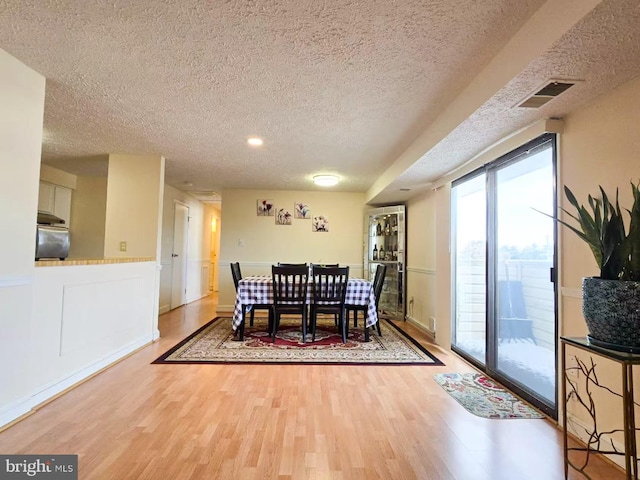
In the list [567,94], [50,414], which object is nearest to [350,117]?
[567,94]

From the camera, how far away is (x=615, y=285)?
1.33 m

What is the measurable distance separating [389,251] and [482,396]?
339 cm

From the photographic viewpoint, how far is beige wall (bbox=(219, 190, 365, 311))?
6027 millimetres

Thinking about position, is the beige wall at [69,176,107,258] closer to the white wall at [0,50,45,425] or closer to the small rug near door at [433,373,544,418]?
the white wall at [0,50,45,425]

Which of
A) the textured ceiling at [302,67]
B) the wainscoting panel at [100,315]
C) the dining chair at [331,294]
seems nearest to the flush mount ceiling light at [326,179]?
the textured ceiling at [302,67]

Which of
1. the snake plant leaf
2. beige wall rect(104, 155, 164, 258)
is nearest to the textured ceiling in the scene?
beige wall rect(104, 155, 164, 258)

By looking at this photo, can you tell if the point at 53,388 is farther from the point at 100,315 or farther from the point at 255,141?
the point at 255,141

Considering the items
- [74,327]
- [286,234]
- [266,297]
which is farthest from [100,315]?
[286,234]

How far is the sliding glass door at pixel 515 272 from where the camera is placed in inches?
91.4

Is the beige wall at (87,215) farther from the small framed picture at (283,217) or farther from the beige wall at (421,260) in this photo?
the beige wall at (421,260)

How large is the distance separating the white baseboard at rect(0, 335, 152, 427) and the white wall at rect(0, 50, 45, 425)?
5 cm

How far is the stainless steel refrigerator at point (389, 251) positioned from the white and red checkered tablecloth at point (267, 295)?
1547mm

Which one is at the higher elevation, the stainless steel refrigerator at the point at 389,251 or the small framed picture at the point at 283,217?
the small framed picture at the point at 283,217

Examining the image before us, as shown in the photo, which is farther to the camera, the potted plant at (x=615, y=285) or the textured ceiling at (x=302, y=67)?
the textured ceiling at (x=302, y=67)
